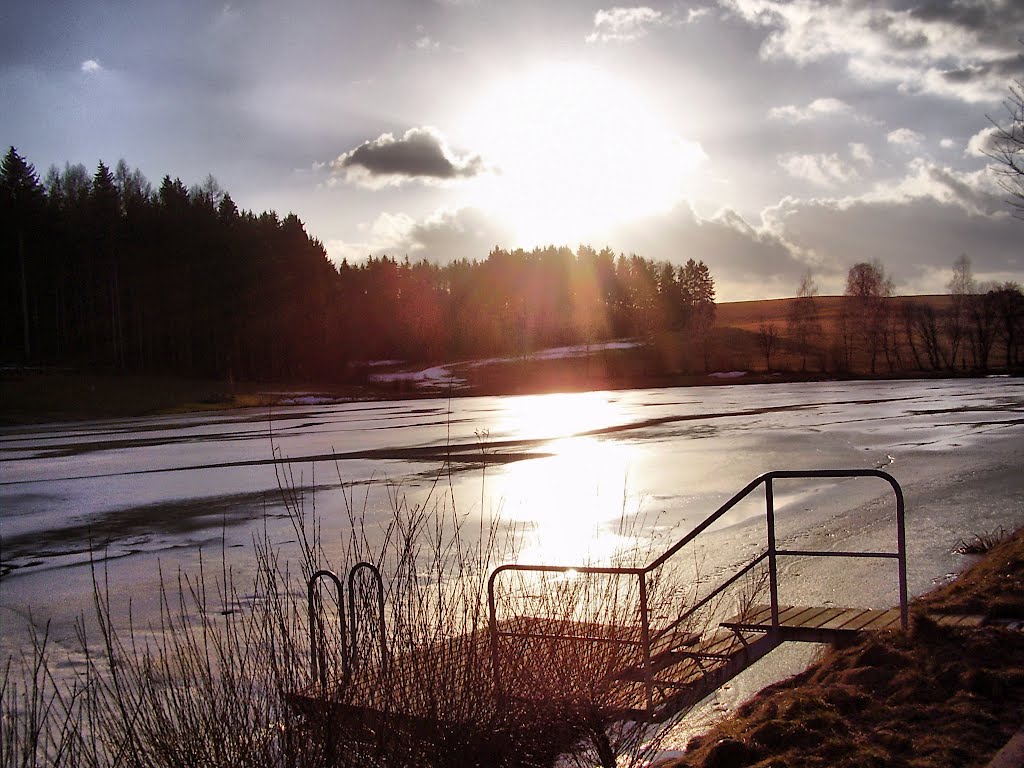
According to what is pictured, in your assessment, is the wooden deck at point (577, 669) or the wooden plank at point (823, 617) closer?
the wooden deck at point (577, 669)

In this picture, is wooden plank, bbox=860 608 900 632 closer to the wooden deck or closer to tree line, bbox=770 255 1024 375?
the wooden deck

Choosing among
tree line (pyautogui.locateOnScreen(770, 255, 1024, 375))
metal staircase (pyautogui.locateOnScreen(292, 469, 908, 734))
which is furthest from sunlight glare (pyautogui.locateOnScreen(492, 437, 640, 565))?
tree line (pyautogui.locateOnScreen(770, 255, 1024, 375))

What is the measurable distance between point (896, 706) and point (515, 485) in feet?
46.2

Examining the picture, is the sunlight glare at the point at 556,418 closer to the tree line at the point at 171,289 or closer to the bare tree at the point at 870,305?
the tree line at the point at 171,289

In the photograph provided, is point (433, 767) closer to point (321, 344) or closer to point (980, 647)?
point (980, 647)

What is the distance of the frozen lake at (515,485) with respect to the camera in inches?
515

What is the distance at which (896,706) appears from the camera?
245 inches

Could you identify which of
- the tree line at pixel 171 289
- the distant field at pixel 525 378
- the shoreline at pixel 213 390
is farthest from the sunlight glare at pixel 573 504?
the tree line at pixel 171 289

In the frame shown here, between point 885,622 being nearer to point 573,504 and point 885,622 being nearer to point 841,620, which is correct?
point 841,620

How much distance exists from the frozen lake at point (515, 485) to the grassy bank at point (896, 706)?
2484 millimetres

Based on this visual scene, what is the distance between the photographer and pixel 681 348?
350 ft

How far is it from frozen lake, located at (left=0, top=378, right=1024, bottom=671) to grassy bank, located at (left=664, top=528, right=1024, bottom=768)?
2484 mm

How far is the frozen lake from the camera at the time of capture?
1309cm

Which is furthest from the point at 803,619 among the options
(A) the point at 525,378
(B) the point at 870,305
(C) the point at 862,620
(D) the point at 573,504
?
(B) the point at 870,305
